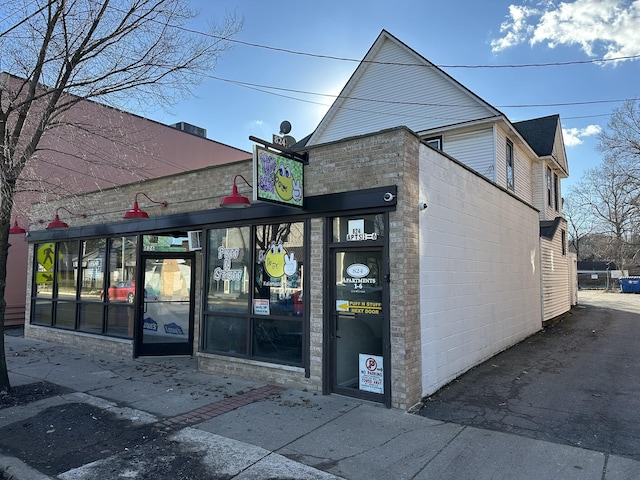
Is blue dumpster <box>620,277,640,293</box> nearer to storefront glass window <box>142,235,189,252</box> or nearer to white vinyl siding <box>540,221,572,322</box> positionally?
white vinyl siding <box>540,221,572,322</box>

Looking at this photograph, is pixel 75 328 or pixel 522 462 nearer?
pixel 522 462

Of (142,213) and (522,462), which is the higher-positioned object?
(142,213)

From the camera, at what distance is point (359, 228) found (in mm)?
6500

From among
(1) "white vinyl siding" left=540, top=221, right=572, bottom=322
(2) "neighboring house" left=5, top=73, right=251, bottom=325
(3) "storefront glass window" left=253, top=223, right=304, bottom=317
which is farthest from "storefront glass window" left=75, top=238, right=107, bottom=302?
(1) "white vinyl siding" left=540, top=221, right=572, bottom=322

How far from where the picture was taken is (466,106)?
14891 mm

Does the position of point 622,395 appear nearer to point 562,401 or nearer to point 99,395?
point 562,401

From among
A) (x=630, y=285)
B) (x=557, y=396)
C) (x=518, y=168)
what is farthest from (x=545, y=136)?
(x=630, y=285)

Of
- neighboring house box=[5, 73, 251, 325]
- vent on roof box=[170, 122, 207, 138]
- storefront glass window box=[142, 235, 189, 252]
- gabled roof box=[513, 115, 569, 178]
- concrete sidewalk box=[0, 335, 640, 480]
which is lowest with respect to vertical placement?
concrete sidewalk box=[0, 335, 640, 480]

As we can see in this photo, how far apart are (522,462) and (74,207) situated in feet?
37.7

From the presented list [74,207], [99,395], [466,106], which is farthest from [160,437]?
[466,106]

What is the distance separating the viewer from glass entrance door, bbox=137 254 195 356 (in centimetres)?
962

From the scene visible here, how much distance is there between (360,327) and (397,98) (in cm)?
1208

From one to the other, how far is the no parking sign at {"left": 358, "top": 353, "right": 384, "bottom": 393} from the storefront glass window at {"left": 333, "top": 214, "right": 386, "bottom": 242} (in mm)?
1696

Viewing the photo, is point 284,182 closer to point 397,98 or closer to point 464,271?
point 464,271
